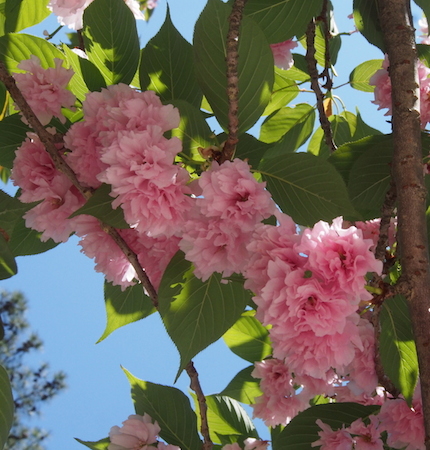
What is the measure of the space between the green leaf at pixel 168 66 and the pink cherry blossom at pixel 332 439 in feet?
2.11

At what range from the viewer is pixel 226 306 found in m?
0.92

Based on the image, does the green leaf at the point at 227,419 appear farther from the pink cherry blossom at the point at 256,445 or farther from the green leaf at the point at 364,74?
the green leaf at the point at 364,74

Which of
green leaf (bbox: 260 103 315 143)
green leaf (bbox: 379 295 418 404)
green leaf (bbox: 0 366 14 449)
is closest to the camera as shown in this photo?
green leaf (bbox: 0 366 14 449)

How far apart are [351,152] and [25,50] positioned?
646mm

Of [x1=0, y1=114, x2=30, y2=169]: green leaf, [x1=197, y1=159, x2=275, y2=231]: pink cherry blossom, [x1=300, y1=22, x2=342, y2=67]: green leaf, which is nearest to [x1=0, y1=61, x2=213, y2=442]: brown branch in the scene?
[x1=0, y1=114, x2=30, y2=169]: green leaf

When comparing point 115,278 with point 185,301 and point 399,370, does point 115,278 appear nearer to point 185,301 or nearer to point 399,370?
point 185,301

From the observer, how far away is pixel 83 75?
3.30ft

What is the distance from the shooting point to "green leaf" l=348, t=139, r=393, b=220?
1.00 m

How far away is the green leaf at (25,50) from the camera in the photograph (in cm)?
104

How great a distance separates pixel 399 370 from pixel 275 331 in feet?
1.31

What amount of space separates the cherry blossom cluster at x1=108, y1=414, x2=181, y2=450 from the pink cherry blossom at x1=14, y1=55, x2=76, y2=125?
2.02 ft

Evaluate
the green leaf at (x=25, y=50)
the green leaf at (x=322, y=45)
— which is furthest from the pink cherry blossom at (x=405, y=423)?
the green leaf at (x=322, y=45)

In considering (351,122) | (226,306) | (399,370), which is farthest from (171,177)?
(351,122)

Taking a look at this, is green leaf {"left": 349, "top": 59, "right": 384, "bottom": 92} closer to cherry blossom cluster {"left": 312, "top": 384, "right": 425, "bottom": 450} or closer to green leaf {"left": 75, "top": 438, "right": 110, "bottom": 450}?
cherry blossom cluster {"left": 312, "top": 384, "right": 425, "bottom": 450}
